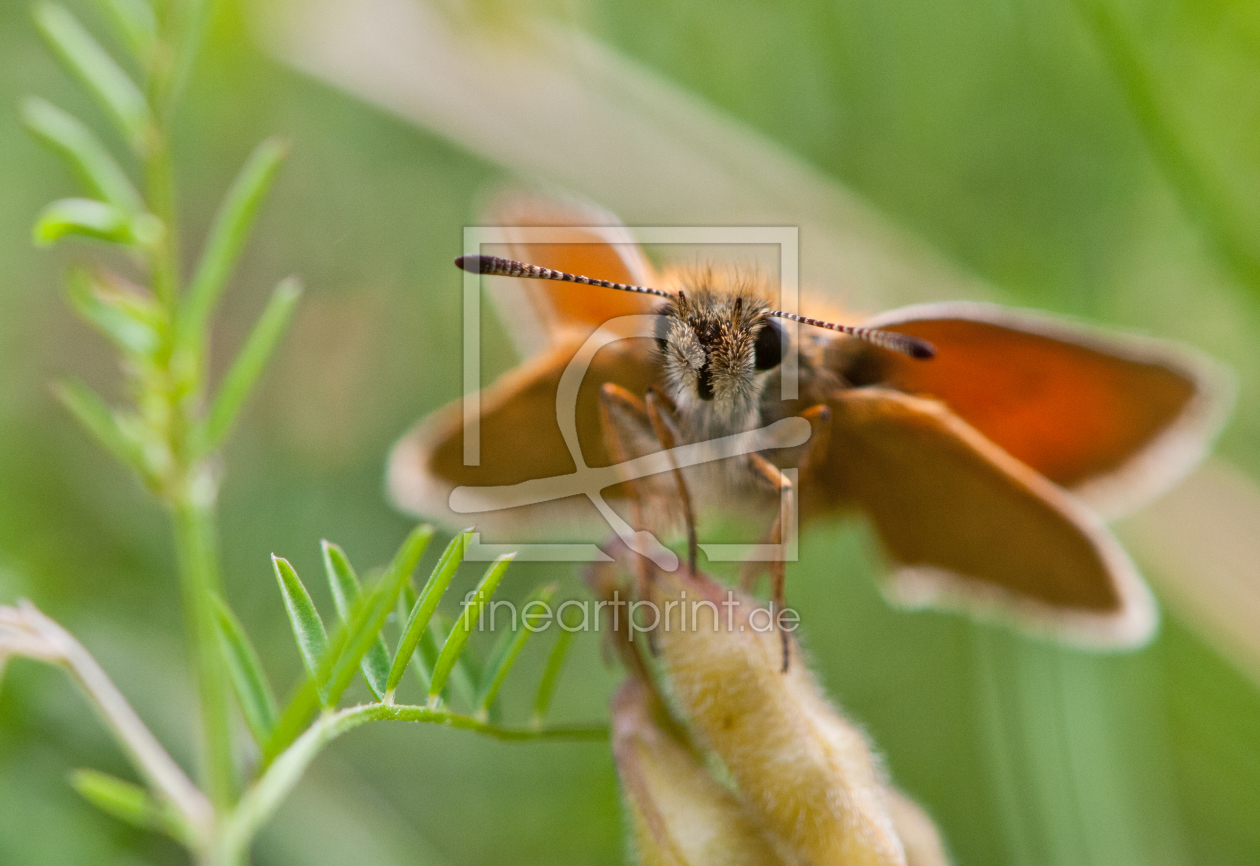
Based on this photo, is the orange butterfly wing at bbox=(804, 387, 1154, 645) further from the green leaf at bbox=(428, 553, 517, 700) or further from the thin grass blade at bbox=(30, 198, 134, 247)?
the thin grass blade at bbox=(30, 198, 134, 247)

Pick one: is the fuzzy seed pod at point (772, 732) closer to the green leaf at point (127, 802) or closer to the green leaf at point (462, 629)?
the green leaf at point (462, 629)

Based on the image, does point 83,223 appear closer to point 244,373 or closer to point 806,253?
point 244,373

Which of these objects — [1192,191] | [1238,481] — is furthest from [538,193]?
[1238,481]

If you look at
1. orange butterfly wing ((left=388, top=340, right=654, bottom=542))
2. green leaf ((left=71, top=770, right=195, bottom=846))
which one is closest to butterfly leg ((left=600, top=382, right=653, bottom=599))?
orange butterfly wing ((left=388, top=340, right=654, bottom=542))

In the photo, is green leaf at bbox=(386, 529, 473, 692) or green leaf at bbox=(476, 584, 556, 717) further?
green leaf at bbox=(476, 584, 556, 717)

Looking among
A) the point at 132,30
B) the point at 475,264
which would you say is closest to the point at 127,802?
the point at 475,264

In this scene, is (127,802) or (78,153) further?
(78,153)
